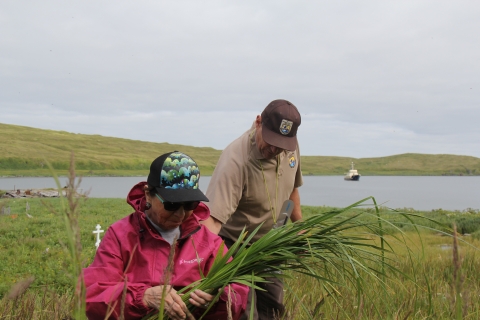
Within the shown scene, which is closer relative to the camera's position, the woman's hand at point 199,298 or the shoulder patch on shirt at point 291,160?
the woman's hand at point 199,298

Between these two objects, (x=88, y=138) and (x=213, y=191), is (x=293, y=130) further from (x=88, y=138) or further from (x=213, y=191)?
(x=88, y=138)

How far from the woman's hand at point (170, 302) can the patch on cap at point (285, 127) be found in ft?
4.85

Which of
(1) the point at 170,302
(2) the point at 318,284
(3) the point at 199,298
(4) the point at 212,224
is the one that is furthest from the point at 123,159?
(1) the point at 170,302

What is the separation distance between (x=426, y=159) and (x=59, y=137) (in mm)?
121300

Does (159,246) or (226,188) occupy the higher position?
(226,188)

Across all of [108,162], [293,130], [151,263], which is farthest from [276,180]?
[108,162]

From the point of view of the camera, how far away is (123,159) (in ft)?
422

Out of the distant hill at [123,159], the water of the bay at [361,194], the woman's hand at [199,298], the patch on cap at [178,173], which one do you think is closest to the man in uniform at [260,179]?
the patch on cap at [178,173]

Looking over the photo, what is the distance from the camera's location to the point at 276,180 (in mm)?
3771

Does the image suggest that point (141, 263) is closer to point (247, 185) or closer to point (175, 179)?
point (175, 179)

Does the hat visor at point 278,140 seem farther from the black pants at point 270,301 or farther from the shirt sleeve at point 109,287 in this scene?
the shirt sleeve at point 109,287

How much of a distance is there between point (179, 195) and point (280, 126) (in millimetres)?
1133

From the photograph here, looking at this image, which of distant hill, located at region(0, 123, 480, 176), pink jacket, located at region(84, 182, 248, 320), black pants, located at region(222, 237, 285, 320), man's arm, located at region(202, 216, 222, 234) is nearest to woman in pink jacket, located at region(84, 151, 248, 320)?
pink jacket, located at region(84, 182, 248, 320)

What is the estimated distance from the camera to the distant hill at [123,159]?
10994cm
